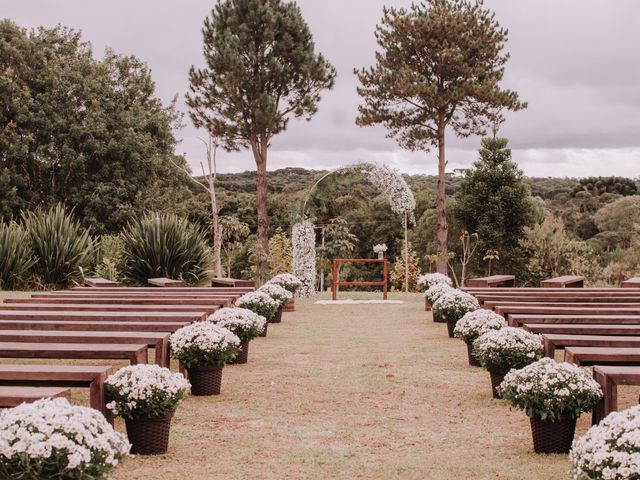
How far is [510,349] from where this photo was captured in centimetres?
577

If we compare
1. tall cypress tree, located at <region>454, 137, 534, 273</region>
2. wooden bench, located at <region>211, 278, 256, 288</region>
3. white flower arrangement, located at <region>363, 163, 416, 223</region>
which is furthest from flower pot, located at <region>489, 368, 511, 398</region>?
tall cypress tree, located at <region>454, 137, 534, 273</region>

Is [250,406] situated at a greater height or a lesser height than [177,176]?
lesser

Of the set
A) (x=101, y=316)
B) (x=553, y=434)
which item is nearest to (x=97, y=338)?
(x=101, y=316)

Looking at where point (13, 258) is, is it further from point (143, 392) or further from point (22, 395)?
point (22, 395)

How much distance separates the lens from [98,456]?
3225 millimetres

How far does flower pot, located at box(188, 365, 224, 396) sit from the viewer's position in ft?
20.1

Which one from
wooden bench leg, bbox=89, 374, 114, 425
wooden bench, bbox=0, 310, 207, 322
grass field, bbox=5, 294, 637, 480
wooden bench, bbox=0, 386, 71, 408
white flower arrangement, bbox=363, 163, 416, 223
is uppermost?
white flower arrangement, bbox=363, 163, 416, 223

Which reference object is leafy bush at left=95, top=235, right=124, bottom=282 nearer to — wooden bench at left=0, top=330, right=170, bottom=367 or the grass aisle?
the grass aisle

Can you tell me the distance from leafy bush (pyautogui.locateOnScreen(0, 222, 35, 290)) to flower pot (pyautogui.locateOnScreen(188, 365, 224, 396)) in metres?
9.08

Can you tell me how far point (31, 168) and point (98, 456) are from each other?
2626 centimetres

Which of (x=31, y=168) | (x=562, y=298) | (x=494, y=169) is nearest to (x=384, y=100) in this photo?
(x=494, y=169)

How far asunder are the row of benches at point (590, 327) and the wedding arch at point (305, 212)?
21.3 ft

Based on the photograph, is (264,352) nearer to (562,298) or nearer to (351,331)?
(351,331)

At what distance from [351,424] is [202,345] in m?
1.40
